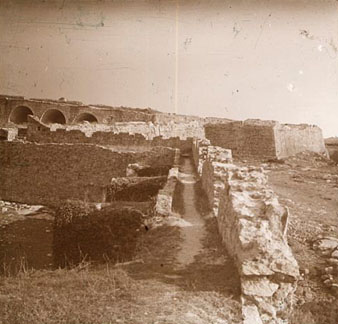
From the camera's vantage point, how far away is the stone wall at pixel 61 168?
48.9ft

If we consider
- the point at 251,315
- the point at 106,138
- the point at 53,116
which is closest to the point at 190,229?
the point at 251,315

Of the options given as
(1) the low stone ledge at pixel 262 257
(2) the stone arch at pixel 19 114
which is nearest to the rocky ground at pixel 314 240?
(1) the low stone ledge at pixel 262 257

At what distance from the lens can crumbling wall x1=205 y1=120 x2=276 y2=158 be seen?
23531mm

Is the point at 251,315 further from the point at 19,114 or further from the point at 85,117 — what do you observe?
the point at 19,114

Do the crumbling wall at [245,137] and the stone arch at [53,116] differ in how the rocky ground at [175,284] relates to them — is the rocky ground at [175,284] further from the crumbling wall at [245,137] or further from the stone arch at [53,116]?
the stone arch at [53,116]

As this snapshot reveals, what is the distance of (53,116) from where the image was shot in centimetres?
3709

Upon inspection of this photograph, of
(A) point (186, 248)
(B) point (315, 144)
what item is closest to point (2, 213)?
(A) point (186, 248)

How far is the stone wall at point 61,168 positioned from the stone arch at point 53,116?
2060 cm

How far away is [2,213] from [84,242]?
848cm

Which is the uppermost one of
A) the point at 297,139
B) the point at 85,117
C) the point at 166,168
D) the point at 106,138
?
the point at 85,117

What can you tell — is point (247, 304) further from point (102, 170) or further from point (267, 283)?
point (102, 170)

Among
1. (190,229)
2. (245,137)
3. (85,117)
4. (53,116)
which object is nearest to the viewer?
(190,229)

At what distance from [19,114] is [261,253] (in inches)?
1446

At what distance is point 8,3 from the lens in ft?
25.6
